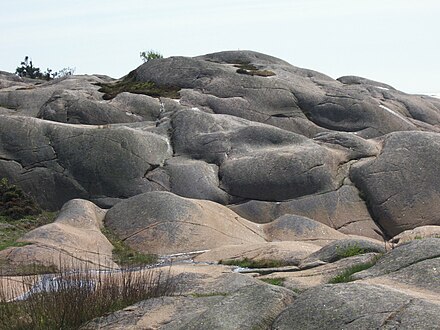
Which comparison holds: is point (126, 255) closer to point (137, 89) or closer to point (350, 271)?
point (350, 271)

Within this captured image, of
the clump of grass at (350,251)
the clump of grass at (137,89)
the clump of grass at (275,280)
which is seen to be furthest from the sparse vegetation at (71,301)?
the clump of grass at (137,89)

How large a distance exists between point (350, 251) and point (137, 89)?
25.1m

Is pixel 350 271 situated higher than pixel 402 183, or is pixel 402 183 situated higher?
pixel 350 271

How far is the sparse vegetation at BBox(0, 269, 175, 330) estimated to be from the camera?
12578mm

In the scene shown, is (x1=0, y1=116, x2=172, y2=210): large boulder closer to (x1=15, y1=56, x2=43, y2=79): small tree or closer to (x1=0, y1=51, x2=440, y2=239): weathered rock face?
(x1=0, y1=51, x2=440, y2=239): weathered rock face

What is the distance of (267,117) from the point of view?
127ft

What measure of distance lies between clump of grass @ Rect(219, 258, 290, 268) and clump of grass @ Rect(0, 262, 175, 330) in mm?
5661

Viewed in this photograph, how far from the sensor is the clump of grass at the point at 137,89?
40.2 meters

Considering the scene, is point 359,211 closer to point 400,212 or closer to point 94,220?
point 400,212

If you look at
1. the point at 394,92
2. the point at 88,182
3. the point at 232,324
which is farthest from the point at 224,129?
the point at 232,324

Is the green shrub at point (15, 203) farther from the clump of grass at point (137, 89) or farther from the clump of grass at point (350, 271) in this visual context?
the clump of grass at point (350, 271)

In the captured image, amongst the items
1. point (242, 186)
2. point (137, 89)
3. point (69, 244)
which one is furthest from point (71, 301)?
point (137, 89)

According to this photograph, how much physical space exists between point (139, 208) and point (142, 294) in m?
12.7

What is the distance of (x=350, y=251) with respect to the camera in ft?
57.9
